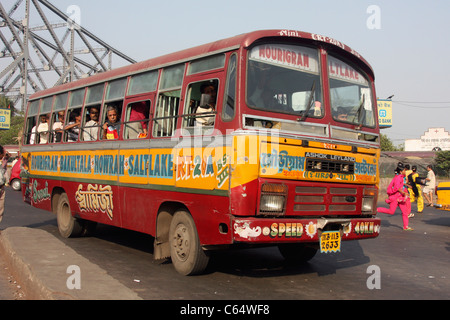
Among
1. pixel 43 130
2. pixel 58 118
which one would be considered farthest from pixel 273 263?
pixel 43 130

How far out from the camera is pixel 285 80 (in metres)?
6.31

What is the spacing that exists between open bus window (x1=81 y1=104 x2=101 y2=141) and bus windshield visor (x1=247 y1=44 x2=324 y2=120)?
393 cm

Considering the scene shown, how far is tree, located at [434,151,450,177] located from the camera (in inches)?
1259

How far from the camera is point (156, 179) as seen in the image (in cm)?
721

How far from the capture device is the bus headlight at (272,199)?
5.81 m

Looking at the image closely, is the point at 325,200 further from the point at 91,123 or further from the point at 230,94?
the point at 91,123

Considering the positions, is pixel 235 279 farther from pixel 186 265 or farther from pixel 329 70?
pixel 329 70

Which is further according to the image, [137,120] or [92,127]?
[92,127]

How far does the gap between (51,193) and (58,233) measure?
95cm

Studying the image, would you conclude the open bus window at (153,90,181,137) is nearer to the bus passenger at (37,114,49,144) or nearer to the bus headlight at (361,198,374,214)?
the bus headlight at (361,198,374,214)

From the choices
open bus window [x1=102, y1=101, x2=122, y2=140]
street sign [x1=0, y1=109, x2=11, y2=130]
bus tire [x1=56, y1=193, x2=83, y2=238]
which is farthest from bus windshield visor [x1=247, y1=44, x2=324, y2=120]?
street sign [x1=0, y1=109, x2=11, y2=130]

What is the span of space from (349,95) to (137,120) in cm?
316

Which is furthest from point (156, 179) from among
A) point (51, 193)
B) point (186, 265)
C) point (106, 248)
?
point (51, 193)

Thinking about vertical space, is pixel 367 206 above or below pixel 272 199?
below
